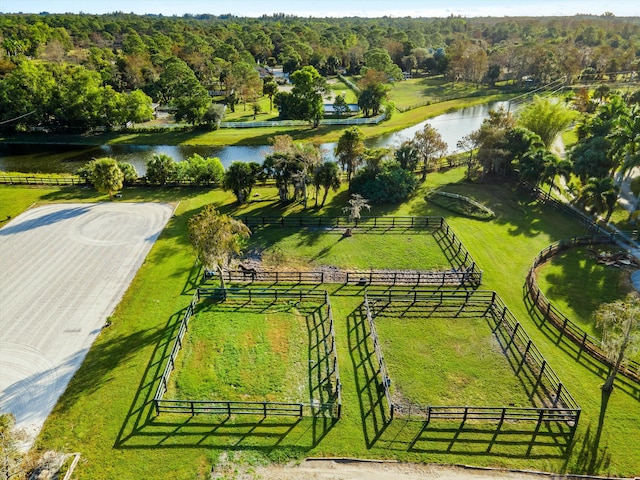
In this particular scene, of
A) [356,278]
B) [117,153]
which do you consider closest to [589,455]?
[356,278]

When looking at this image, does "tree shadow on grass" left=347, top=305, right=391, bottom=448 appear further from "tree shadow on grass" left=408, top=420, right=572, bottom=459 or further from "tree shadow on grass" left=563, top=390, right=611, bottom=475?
"tree shadow on grass" left=563, top=390, right=611, bottom=475

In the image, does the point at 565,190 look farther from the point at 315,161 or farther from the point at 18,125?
the point at 18,125

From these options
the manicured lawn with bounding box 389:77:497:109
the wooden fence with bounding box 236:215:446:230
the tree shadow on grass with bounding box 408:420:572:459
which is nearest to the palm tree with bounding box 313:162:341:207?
the wooden fence with bounding box 236:215:446:230

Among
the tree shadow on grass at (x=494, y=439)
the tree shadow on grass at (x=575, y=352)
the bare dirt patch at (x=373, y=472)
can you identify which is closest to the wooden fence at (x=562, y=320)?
the tree shadow on grass at (x=575, y=352)

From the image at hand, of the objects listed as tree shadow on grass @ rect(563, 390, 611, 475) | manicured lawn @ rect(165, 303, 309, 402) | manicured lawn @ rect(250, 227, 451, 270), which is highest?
manicured lawn @ rect(250, 227, 451, 270)

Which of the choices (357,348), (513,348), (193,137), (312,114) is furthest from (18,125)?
(513,348)
